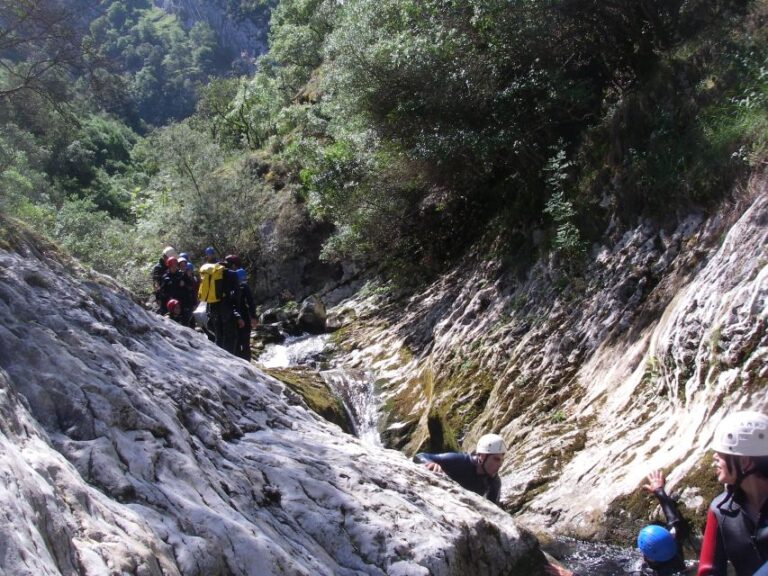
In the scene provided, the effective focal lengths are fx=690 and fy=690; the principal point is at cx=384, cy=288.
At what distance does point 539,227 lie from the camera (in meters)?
12.7

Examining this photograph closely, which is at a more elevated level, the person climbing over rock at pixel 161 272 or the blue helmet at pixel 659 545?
the person climbing over rock at pixel 161 272

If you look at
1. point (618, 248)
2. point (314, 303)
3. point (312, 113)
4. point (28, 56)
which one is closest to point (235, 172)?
point (312, 113)

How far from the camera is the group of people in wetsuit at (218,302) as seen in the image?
10.3 metres

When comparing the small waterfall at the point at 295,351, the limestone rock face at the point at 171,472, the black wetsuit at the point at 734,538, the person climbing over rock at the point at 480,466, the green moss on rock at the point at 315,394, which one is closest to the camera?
the limestone rock face at the point at 171,472

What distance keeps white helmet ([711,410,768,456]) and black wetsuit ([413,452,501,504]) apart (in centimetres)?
279

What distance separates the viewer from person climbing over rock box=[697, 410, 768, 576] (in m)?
3.60

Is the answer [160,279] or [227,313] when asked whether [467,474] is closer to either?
[227,313]

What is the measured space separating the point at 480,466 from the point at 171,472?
3331mm

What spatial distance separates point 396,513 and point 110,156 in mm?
70630

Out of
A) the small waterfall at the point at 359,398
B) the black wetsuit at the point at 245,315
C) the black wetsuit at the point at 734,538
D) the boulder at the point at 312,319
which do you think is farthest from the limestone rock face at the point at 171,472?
the boulder at the point at 312,319

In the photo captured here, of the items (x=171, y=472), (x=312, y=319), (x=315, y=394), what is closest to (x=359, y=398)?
(x=315, y=394)

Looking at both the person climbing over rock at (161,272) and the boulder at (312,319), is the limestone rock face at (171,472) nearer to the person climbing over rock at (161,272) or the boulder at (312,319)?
the person climbing over rock at (161,272)

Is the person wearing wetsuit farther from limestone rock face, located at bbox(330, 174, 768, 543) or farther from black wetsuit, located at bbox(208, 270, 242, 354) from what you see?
black wetsuit, located at bbox(208, 270, 242, 354)

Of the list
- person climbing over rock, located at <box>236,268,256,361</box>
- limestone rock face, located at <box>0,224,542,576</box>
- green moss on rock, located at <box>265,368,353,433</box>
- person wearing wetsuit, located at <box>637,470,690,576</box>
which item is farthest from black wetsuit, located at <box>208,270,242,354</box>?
person wearing wetsuit, located at <box>637,470,690,576</box>
